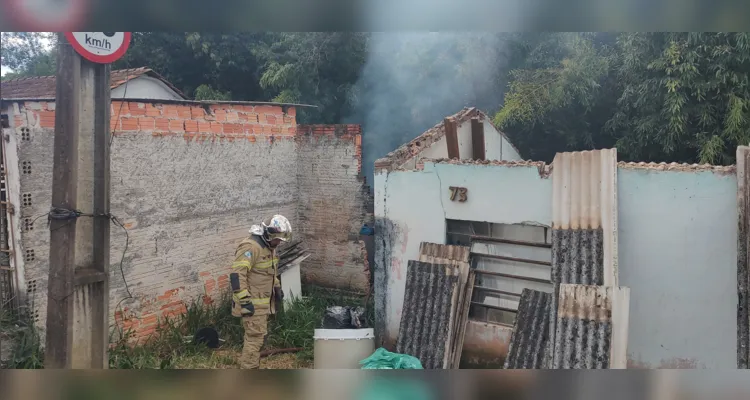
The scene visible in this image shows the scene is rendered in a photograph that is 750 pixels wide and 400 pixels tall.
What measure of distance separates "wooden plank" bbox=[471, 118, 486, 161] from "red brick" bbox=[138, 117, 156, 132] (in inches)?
160

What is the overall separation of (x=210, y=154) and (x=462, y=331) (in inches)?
162

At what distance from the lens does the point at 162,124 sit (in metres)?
7.26

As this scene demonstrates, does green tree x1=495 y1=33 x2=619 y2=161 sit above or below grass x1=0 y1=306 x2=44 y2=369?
above

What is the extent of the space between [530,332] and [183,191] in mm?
4541

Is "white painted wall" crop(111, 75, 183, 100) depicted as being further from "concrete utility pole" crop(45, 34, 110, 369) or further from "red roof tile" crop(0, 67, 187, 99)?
"concrete utility pole" crop(45, 34, 110, 369)

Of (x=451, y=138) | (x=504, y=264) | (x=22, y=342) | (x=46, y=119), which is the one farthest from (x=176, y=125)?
(x=504, y=264)

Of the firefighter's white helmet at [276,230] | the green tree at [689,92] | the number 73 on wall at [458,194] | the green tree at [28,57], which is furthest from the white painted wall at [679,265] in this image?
the green tree at [28,57]

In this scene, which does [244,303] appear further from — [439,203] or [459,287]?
[439,203]

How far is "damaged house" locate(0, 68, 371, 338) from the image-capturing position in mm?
5859

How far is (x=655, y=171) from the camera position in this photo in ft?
17.9

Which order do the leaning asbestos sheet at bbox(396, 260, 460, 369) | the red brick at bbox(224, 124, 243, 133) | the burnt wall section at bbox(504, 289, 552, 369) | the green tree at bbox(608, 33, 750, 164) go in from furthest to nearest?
the green tree at bbox(608, 33, 750, 164) < the red brick at bbox(224, 124, 243, 133) < the leaning asbestos sheet at bbox(396, 260, 460, 369) < the burnt wall section at bbox(504, 289, 552, 369)

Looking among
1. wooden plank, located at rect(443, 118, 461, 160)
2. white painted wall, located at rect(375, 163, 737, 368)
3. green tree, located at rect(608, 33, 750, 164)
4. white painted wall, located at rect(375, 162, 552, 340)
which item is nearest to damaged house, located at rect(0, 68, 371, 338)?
wooden plank, located at rect(443, 118, 461, 160)

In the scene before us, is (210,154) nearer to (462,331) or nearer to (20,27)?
(462,331)

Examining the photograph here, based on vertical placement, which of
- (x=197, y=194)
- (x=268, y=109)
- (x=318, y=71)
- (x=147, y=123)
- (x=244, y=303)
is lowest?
(x=244, y=303)
